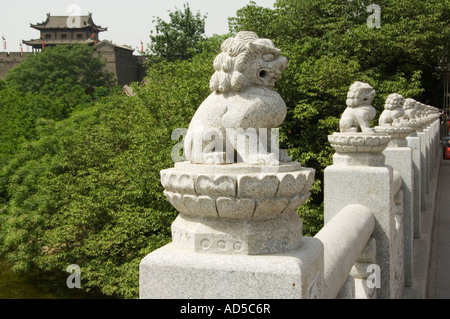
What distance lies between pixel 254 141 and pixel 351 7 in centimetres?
2460

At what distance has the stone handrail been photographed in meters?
2.42

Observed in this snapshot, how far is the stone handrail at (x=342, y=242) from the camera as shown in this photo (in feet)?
7.93

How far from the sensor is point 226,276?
177cm

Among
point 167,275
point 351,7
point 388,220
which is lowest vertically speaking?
point 388,220

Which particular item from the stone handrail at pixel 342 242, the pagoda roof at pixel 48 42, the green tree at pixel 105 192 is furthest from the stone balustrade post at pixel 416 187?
the pagoda roof at pixel 48 42

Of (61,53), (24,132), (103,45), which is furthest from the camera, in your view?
(103,45)

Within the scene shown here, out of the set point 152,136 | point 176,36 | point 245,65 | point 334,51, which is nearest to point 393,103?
point 245,65

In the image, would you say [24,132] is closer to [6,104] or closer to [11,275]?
[6,104]

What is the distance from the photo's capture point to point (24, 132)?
89.1ft

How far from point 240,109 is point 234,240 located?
1.93ft

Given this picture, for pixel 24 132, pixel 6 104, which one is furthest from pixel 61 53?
pixel 24 132

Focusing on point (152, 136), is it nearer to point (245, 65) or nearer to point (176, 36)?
point (245, 65)

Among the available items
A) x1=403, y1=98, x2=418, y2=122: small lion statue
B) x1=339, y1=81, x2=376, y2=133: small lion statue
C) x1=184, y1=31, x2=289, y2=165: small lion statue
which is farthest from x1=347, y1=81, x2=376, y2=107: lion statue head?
x1=403, y1=98, x2=418, y2=122: small lion statue

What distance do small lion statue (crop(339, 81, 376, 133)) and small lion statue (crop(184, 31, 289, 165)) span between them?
2.89m
